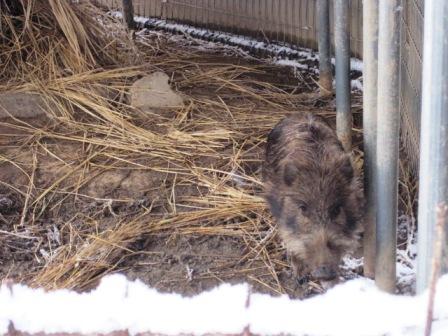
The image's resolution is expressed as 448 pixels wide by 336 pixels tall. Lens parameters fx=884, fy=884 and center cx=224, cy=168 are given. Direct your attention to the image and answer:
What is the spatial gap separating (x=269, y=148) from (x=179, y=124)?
1.14m

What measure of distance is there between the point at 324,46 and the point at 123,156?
183cm

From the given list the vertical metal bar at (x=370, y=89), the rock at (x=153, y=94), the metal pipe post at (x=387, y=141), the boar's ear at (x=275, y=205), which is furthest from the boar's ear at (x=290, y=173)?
the rock at (x=153, y=94)

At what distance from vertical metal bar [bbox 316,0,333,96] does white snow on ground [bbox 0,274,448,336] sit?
4.37m

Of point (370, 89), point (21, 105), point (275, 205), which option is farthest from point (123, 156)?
point (370, 89)

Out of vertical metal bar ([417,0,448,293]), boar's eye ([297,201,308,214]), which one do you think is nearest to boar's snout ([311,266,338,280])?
boar's eye ([297,201,308,214])

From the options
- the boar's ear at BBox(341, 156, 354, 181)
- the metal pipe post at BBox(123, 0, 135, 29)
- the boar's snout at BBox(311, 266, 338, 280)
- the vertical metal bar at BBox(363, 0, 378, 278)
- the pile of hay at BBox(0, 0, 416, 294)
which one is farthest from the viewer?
the metal pipe post at BBox(123, 0, 135, 29)

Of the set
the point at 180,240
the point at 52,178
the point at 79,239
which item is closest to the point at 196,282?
the point at 180,240

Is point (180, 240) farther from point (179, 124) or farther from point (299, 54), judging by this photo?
point (299, 54)

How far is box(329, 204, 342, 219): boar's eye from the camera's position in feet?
14.7

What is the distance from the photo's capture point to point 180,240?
16.5 feet

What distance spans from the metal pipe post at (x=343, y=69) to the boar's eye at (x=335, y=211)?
1211 mm

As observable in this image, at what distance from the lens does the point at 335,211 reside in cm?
449

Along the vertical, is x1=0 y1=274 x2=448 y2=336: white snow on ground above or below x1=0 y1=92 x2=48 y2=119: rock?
above

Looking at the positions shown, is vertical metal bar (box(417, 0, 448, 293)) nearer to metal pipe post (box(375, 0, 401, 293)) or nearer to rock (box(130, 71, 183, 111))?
metal pipe post (box(375, 0, 401, 293))
